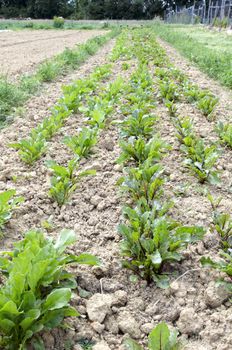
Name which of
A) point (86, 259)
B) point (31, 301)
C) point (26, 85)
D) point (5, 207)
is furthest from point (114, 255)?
point (26, 85)

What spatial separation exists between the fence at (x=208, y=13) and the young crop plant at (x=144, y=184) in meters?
26.4

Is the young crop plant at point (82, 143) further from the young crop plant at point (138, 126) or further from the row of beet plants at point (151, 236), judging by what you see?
the row of beet plants at point (151, 236)

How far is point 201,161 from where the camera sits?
13.2ft

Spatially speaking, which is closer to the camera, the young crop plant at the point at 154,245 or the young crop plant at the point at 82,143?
the young crop plant at the point at 154,245

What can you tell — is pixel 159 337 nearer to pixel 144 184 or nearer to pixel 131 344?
pixel 131 344

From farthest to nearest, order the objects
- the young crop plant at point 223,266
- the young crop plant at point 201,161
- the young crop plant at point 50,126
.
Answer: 1. the young crop plant at point 50,126
2. the young crop plant at point 201,161
3. the young crop plant at point 223,266

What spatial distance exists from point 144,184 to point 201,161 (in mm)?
911

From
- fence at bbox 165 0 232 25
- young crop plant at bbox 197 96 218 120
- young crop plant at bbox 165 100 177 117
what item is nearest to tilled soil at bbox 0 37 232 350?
young crop plant at bbox 165 100 177 117

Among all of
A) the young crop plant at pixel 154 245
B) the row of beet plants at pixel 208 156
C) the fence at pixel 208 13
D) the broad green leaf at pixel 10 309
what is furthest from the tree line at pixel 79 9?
the broad green leaf at pixel 10 309

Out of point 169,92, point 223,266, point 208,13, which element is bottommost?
point 223,266

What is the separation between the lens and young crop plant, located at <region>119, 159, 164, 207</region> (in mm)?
3332

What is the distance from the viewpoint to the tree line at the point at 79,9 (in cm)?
6856

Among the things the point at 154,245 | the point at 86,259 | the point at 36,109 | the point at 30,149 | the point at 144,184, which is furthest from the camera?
the point at 36,109

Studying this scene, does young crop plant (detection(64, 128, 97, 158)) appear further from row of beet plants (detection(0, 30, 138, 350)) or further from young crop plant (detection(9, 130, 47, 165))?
row of beet plants (detection(0, 30, 138, 350))
